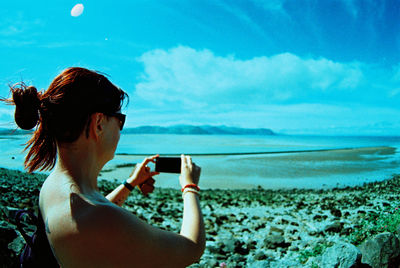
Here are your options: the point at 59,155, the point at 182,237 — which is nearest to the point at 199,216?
the point at 182,237

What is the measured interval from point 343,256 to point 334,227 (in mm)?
1785

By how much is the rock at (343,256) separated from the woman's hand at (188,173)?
2230 millimetres

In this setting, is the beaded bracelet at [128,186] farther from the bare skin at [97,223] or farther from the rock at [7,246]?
the rock at [7,246]

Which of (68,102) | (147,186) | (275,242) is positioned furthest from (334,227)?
(68,102)

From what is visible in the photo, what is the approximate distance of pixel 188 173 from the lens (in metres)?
1.35

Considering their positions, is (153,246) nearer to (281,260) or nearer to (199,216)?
(199,216)

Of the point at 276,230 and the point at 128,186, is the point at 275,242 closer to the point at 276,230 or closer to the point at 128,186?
the point at 276,230

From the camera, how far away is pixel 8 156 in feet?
16.3

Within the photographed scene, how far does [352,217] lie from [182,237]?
393 cm

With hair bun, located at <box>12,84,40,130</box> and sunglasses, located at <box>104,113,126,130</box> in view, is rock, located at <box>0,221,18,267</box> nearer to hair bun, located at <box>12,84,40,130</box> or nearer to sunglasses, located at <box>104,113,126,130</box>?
hair bun, located at <box>12,84,40,130</box>

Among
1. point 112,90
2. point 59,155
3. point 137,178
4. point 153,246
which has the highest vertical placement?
point 112,90

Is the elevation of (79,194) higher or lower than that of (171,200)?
higher

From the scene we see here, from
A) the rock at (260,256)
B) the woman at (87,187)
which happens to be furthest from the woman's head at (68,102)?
the rock at (260,256)

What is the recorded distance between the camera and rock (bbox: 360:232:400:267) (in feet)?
8.86
